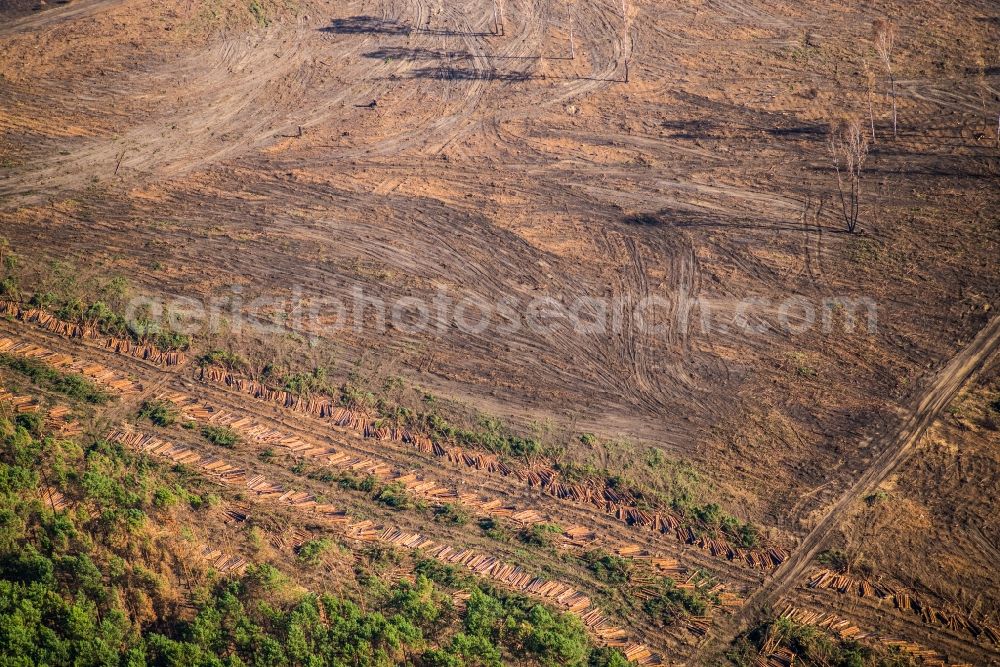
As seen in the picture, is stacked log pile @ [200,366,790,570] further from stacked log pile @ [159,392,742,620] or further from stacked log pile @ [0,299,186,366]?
stacked log pile @ [0,299,186,366]

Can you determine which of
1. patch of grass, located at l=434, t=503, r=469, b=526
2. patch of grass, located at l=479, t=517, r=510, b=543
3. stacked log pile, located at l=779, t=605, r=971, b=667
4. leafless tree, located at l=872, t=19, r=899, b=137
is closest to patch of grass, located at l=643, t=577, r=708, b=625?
stacked log pile, located at l=779, t=605, r=971, b=667

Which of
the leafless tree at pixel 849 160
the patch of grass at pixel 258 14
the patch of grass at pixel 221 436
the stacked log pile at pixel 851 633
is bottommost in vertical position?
the stacked log pile at pixel 851 633

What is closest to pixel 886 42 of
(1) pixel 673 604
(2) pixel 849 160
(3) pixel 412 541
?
(2) pixel 849 160

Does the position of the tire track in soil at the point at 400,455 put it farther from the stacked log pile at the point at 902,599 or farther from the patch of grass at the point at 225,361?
the stacked log pile at the point at 902,599

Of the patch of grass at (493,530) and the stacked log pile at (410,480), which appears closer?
the stacked log pile at (410,480)

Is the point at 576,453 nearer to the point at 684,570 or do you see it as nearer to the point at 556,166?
the point at 684,570

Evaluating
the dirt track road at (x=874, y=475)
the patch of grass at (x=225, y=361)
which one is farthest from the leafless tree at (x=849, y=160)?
the patch of grass at (x=225, y=361)

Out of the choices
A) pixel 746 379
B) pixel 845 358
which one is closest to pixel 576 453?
pixel 746 379
